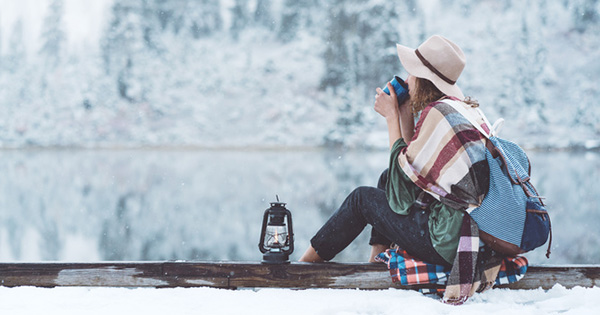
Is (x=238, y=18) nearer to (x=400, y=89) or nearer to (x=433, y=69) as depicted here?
(x=400, y=89)

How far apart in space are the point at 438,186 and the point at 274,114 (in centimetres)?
3771

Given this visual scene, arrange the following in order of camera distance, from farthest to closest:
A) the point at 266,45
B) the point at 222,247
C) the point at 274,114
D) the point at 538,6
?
the point at 538,6
the point at 266,45
the point at 274,114
the point at 222,247

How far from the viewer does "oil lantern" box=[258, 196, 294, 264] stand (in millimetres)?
1968

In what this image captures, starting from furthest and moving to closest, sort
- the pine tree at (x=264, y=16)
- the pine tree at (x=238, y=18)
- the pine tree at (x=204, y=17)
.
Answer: the pine tree at (x=238, y=18) → the pine tree at (x=264, y=16) → the pine tree at (x=204, y=17)

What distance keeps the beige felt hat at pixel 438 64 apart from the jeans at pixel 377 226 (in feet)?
1.32

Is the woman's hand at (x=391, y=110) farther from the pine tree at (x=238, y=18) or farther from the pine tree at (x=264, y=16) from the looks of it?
the pine tree at (x=238, y=18)

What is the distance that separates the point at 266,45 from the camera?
43.3 metres

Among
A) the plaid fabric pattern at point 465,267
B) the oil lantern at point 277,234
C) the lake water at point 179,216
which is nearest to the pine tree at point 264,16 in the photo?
the lake water at point 179,216

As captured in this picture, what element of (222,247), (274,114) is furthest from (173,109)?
(222,247)

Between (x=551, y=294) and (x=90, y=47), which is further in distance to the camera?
(x=90, y=47)

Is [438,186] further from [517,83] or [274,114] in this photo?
[517,83]

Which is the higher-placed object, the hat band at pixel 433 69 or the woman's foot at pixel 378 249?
the hat band at pixel 433 69

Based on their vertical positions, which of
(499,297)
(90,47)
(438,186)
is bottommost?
(499,297)

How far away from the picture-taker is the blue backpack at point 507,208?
1622mm
